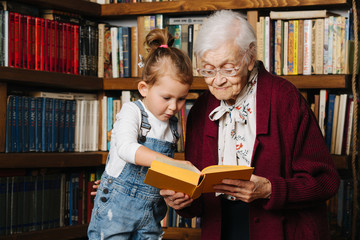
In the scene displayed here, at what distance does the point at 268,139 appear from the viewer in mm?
1583

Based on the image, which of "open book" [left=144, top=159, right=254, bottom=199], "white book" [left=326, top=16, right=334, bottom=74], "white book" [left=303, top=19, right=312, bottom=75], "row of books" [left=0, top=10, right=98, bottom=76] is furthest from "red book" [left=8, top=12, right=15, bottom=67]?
"white book" [left=326, top=16, right=334, bottom=74]

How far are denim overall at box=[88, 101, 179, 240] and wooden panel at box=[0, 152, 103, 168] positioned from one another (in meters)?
0.87

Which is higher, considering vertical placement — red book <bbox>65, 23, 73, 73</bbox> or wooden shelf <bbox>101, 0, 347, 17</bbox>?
wooden shelf <bbox>101, 0, 347, 17</bbox>

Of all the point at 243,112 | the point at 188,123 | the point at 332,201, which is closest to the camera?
the point at 243,112

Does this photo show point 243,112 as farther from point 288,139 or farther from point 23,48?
point 23,48

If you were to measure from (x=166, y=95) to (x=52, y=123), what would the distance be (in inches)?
46.8

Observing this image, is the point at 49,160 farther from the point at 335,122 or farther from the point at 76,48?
the point at 335,122

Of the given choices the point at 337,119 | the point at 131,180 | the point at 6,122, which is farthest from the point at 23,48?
the point at 337,119

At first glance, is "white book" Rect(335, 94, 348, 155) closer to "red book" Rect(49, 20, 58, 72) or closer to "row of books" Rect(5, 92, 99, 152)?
"row of books" Rect(5, 92, 99, 152)

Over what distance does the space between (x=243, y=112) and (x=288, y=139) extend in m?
0.20

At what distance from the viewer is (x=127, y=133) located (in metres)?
1.58

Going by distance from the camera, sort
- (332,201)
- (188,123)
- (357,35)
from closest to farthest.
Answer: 1. (188,123)
2. (357,35)
3. (332,201)

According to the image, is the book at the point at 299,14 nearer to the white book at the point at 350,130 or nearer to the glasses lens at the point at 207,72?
the white book at the point at 350,130

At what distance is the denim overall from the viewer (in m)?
1.66
